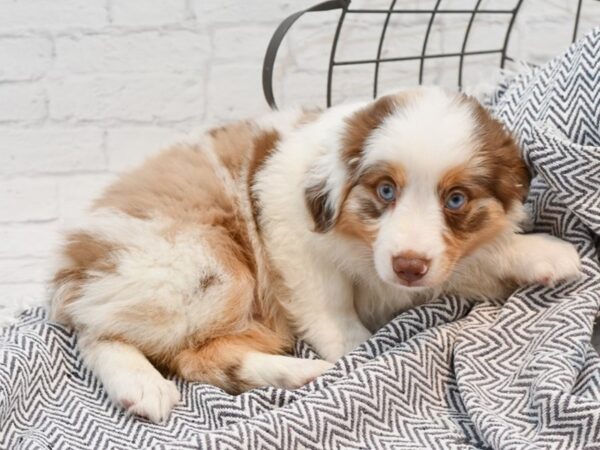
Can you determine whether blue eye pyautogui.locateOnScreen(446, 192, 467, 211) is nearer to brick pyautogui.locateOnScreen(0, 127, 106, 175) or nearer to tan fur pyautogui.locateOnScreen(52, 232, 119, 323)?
tan fur pyautogui.locateOnScreen(52, 232, 119, 323)

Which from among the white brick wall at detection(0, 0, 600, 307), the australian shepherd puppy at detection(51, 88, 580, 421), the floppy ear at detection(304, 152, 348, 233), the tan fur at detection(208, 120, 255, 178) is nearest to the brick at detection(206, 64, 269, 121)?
the white brick wall at detection(0, 0, 600, 307)

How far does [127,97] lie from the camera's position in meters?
3.29

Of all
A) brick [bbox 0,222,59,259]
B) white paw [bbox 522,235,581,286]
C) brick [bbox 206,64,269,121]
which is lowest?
brick [bbox 0,222,59,259]

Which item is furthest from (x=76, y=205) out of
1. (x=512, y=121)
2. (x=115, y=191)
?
(x=512, y=121)

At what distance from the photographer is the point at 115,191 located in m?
2.30

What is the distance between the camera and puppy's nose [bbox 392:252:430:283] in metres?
1.80

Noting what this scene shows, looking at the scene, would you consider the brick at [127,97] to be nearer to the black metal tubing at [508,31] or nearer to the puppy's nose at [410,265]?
the black metal tubing at [508,31]

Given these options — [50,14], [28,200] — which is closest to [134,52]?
[50,14]

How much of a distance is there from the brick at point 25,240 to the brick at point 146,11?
34.8 inches

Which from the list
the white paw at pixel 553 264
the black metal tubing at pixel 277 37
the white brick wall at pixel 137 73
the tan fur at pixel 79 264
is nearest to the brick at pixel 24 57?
the white brick wall at pixel 137 73

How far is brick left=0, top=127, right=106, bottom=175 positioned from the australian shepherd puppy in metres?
1.05

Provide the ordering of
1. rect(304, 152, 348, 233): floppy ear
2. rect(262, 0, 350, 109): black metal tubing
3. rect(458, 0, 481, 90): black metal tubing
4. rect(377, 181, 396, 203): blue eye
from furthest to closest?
1. rect(458, 0, 481, 90): black metal tubing
2. rect(262, 0, 350, 109): black metal tubing
3. rect(304, 152, 348, 233): floppy ear
4. rect(377, 181, 396, 203): blue eye

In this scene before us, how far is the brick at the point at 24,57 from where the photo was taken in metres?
3.20

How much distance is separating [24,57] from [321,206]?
174 centimetres
